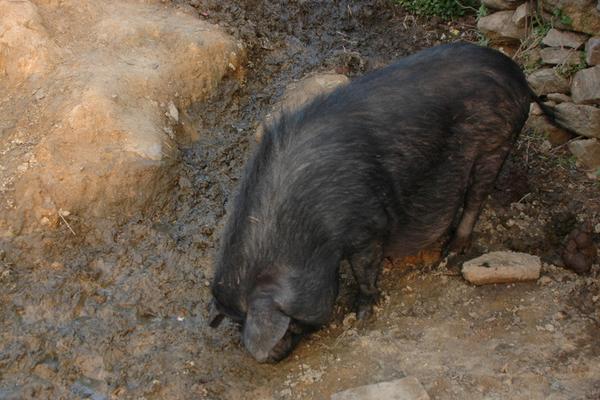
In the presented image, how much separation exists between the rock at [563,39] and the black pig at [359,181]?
2.99ft

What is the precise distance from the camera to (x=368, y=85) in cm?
428

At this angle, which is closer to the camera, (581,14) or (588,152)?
(581,14)

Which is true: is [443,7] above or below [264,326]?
above

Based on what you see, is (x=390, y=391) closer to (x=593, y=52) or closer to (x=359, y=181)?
(x=359, y=181)

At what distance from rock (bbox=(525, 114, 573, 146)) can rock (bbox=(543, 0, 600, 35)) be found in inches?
25.6

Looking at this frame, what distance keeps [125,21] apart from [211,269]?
100.0 inches

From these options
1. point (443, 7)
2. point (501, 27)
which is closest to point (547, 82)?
point (501, 27)

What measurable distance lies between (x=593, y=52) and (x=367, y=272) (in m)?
2.16

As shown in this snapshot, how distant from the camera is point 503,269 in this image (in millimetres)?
4469

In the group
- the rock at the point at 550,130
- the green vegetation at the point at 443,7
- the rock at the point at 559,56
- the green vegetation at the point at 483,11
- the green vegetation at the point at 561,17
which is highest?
the green vegetation at the point at 561,17

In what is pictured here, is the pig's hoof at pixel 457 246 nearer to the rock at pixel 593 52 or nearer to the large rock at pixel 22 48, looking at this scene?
the rock at pixel 593 52

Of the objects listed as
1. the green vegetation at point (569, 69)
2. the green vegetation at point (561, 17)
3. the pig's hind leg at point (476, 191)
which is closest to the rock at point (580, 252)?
the pig's hind leg at point (476, 191)

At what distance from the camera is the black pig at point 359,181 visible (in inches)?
152

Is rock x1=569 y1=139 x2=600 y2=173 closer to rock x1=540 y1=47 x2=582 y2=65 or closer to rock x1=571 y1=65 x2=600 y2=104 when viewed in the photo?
rock x1=571 y1=65 x2=600 y2=104
